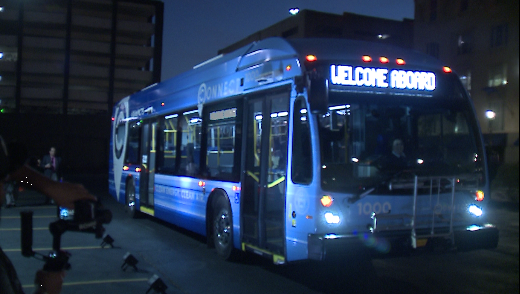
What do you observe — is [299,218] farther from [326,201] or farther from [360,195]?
[360,195]

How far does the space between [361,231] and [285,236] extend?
987 mm

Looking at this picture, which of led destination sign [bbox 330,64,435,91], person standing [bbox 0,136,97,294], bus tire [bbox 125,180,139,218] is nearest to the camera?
person standing [bbox 0,136,97,294]

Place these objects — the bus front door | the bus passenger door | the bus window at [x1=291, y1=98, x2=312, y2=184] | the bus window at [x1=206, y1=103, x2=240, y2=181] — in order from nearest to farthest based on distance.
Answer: the bus window at [x1=291, y1=98, x2=312, y2=184] < the bus front door < the bus window at [x1=206, y1=103, x2=240, y2=181] < the bus passenger door

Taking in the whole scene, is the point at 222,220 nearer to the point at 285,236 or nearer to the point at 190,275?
the point at 190,275

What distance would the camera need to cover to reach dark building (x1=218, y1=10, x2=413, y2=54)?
59.1 metres

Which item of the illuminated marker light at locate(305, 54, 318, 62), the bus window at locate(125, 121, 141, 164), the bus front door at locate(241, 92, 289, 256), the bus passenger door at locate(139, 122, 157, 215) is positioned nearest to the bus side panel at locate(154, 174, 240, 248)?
the bus front door at locate(241, 92, 289, 256)

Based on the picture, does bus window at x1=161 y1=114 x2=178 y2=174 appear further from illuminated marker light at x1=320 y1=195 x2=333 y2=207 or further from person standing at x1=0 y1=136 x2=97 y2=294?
person standing at x1=0 y1=136 x2=97 y2=294

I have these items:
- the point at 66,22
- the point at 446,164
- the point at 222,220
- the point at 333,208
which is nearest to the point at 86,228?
the point at 333,208

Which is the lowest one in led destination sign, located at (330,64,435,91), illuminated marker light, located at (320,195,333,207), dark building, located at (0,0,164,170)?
illuminated marker light, located at (320,195,333,207)

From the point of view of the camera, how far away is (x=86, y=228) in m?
2.03

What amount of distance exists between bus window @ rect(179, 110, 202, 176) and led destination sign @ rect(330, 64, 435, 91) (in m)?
3.91

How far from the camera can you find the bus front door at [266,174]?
23.9 feet

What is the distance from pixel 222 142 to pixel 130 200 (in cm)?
629

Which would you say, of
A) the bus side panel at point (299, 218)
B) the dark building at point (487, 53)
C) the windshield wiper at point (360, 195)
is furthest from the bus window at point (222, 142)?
the dark building at point (487, 53)
